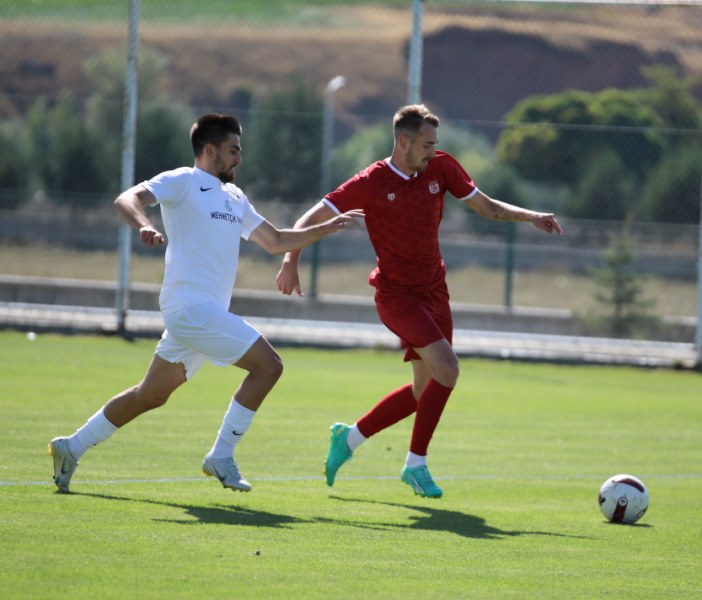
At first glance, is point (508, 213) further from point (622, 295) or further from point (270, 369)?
point (622, 295)

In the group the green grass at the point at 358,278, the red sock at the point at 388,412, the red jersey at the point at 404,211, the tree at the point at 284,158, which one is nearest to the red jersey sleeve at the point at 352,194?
the red jersey at the point at 404,211

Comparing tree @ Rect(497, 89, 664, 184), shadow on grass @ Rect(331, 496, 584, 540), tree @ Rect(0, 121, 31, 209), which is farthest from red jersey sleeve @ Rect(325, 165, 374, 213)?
tree @ Rect(0, 121, 31, 209)

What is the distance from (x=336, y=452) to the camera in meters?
8.31

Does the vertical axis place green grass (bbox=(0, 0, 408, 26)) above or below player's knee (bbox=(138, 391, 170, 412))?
above

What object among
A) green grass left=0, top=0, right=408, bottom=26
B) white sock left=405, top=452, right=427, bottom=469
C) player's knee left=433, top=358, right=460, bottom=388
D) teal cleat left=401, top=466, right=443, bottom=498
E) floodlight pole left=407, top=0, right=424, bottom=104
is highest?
green grass left=0, top=0, right=408, bottom=26

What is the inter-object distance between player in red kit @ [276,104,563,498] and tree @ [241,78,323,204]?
49.5 feet

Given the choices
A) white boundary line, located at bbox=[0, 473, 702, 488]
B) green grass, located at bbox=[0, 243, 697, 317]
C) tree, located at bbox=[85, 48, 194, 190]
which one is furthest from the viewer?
tree, located at bbox=[85, 48, 194, 190]

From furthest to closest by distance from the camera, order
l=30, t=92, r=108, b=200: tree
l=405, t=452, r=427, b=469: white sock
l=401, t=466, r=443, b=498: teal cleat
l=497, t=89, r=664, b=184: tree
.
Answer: l=497, t=89, r=664, b=184: tree, l=30, t=92, r=108, b=200: tree, l=405, t=452, r=427, b=469: white sock, l=401, t=466, r=443, b=498: teal cleat

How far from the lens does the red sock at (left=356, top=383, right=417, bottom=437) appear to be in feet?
28.0

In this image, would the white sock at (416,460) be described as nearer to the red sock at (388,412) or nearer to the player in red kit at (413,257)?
the player in red kit at (413,257)

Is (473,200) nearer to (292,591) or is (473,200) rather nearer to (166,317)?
(166,317)

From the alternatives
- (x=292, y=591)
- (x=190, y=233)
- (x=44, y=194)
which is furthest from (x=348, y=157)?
(x=292, y=591)

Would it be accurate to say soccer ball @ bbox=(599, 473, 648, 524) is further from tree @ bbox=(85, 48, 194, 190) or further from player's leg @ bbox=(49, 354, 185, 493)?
tree @ bbox=(85, 48, 194, 190)

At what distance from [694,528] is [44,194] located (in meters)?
18.0
